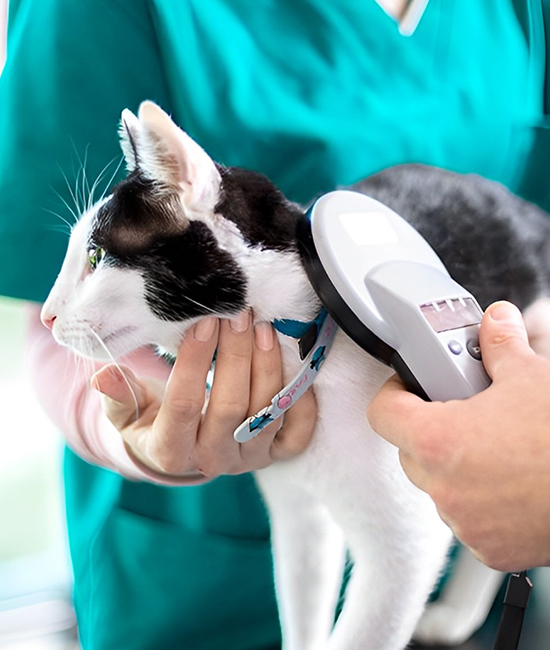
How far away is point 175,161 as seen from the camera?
0.46 m

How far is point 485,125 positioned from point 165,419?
0.45m

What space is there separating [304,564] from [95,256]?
1.10 feet

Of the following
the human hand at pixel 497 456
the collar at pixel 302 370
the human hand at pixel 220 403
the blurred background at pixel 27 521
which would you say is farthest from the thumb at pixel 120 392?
the blurred background at pixel 27 521

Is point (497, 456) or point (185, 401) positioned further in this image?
point (185, 401)

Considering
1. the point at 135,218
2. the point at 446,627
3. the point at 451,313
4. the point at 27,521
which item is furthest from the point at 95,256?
the point at 27,521

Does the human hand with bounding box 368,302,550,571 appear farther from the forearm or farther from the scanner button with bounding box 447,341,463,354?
the forearm

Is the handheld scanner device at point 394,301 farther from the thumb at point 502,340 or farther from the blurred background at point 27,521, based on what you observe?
the blurred background at point 27,521

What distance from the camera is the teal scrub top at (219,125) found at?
595 millimetres

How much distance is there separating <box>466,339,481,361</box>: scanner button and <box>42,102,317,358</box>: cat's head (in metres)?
0.13

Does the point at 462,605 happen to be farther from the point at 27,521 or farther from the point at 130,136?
the point at 27,521

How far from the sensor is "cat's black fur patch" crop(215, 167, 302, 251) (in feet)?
1.59

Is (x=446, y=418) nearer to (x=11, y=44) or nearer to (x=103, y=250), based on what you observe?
(x=103, y=250)

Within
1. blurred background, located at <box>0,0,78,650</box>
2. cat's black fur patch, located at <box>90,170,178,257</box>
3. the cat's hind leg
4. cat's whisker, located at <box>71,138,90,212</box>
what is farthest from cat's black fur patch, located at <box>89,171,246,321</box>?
blurred background, located at <box>0,0,78,650</box>

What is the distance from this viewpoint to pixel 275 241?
49cm
